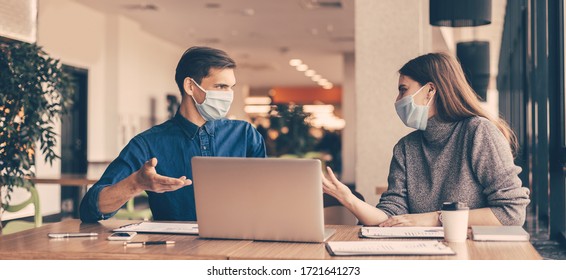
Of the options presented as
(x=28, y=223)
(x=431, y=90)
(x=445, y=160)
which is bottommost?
(x=28, y=223)

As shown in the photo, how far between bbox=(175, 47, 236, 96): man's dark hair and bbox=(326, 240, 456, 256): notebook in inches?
38.0

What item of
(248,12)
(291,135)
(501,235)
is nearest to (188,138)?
(501,235)

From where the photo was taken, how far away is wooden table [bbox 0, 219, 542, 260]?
71.9 inches

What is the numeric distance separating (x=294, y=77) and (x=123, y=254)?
19.1 metres

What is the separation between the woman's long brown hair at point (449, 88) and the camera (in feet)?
8.38

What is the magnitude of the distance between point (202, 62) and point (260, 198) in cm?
85

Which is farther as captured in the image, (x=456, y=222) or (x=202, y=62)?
(x=202, y=62)

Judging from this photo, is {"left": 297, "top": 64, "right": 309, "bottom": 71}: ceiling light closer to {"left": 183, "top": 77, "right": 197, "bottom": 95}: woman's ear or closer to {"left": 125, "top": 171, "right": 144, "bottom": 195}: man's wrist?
{"left": 183, "top": 77, "right": 197, "bottom": 95}: woman's ear

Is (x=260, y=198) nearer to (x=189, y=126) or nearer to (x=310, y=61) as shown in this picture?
(x=189, y=126)

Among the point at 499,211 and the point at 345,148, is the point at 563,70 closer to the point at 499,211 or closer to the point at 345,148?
the point at 499,211

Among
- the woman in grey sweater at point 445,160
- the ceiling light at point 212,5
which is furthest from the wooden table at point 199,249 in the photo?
the ceiling light at point 212,5

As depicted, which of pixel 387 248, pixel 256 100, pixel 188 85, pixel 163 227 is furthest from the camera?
pixel 256 100

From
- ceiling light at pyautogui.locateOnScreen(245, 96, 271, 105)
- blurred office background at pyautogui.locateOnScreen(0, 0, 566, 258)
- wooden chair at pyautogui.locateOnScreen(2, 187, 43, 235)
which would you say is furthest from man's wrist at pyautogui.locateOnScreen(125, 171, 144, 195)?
ceiling light at pyautogui.locateOnScreen(245, 96, 271, 105)

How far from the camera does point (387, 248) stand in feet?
6.08
